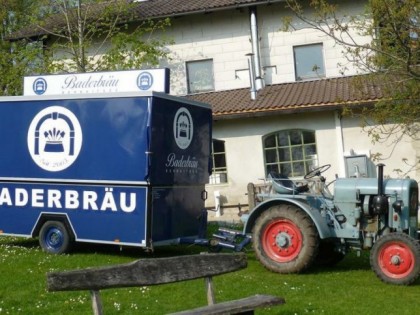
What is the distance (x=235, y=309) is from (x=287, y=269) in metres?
4.63

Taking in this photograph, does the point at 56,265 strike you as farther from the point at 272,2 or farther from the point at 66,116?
the point at 272,2

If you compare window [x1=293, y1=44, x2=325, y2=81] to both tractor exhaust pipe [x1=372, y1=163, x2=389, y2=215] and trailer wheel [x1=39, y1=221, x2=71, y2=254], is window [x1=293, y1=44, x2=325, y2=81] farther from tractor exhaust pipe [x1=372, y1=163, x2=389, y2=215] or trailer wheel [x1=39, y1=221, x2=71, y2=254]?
tractor exhaust pipe [x1=372, y1=163, x2=389, y2=215]

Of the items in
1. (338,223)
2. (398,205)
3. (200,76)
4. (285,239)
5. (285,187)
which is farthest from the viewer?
(200,76)

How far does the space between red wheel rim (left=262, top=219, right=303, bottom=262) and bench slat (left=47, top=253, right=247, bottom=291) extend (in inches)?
153

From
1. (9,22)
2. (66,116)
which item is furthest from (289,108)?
(9,22)

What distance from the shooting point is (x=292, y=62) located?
885 inches

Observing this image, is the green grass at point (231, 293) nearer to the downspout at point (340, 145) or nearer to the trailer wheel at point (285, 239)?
the trailer wheel at point (285, 239)

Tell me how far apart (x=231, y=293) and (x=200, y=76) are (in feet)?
50.5

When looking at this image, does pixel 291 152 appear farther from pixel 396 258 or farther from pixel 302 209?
pixel 396 258

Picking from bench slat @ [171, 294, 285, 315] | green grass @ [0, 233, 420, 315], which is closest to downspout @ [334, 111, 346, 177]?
green grass @ [0, 233, 420, 315]

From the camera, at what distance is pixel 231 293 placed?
29.2ft

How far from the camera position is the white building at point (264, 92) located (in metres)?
20.6

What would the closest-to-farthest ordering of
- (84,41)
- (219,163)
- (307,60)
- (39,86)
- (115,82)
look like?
(115,82) → (39,86) → (219,163) → (307,60) → (84,41)

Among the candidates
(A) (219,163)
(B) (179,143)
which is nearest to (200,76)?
(A) (219,163)
